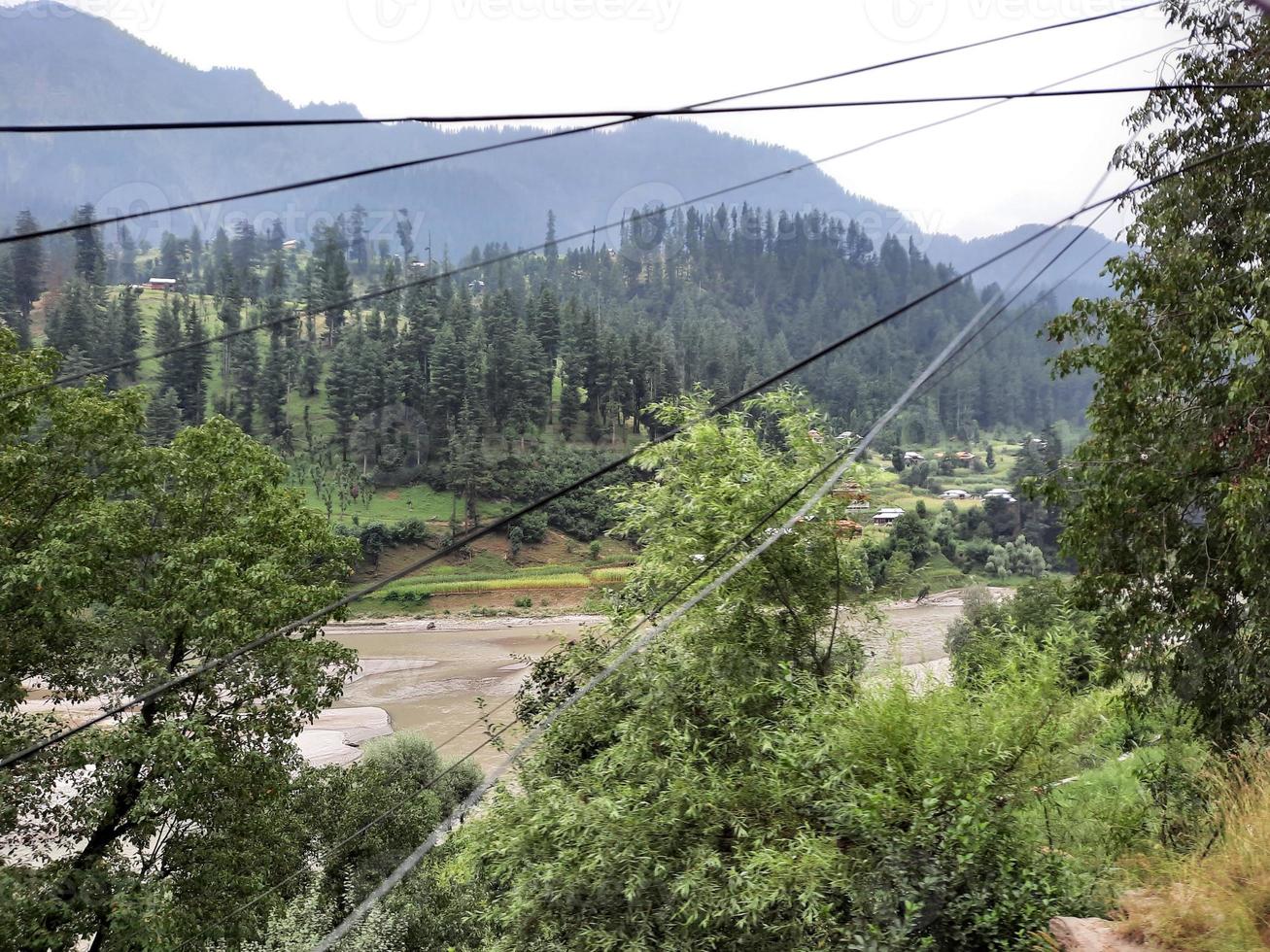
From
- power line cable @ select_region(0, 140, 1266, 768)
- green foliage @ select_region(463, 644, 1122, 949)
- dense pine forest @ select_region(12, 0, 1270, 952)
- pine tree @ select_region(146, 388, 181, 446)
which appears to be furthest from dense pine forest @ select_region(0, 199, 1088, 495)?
power line cable @ select_region(0, 140, 1266, 768)

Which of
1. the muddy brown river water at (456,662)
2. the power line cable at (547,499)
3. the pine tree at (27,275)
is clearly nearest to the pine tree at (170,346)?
the pine tree at (27,275)

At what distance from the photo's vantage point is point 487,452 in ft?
238

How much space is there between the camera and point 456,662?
141 feet

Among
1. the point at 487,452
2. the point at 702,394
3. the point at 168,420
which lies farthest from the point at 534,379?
the point at 702,394

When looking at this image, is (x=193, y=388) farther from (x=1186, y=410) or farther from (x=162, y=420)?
(x=1186, y=410)

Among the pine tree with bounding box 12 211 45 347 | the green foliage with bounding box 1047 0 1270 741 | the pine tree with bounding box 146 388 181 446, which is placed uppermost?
the green foliage with bounding box 1047 0 1270 741

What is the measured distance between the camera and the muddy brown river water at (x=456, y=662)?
32625 mm

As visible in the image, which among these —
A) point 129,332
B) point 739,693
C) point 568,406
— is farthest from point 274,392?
point 739,693

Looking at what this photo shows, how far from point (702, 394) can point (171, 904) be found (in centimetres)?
837

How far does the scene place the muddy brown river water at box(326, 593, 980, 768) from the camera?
32.6 m

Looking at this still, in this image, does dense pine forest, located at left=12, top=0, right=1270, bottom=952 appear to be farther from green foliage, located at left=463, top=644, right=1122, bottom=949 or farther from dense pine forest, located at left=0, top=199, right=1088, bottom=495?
dense pine forest, located at left=0, top=199, right=1088, bottom=495

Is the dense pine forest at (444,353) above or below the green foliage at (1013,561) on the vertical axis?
above

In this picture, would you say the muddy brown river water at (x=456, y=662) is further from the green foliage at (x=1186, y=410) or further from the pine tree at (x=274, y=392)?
the pine tree at (x=274, y=392)

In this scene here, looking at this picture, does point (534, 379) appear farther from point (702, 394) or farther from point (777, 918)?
point (777, 918)
